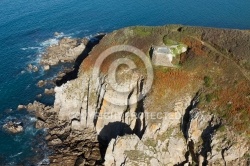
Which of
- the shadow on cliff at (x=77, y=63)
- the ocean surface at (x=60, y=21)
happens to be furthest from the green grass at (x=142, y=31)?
the ocean surface at (x=60, y=21)

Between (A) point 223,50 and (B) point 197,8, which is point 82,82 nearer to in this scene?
(A) point 223,50

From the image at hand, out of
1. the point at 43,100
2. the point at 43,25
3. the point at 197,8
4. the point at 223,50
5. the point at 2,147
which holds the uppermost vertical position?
the point at 197,8

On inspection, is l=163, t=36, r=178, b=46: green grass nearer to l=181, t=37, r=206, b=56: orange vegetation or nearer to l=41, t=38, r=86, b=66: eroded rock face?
l=181, t=37, r=206, b=56: orange vegetation

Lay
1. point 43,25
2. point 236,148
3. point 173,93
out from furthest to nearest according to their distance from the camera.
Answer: point 43,25 → point 173,93 → point 236,148

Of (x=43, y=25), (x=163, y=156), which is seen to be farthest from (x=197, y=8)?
(x=163, y=156)

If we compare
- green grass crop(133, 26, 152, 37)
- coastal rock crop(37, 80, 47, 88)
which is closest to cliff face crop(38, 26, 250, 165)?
Result: green grass crop(133, 26, 152, 37)
